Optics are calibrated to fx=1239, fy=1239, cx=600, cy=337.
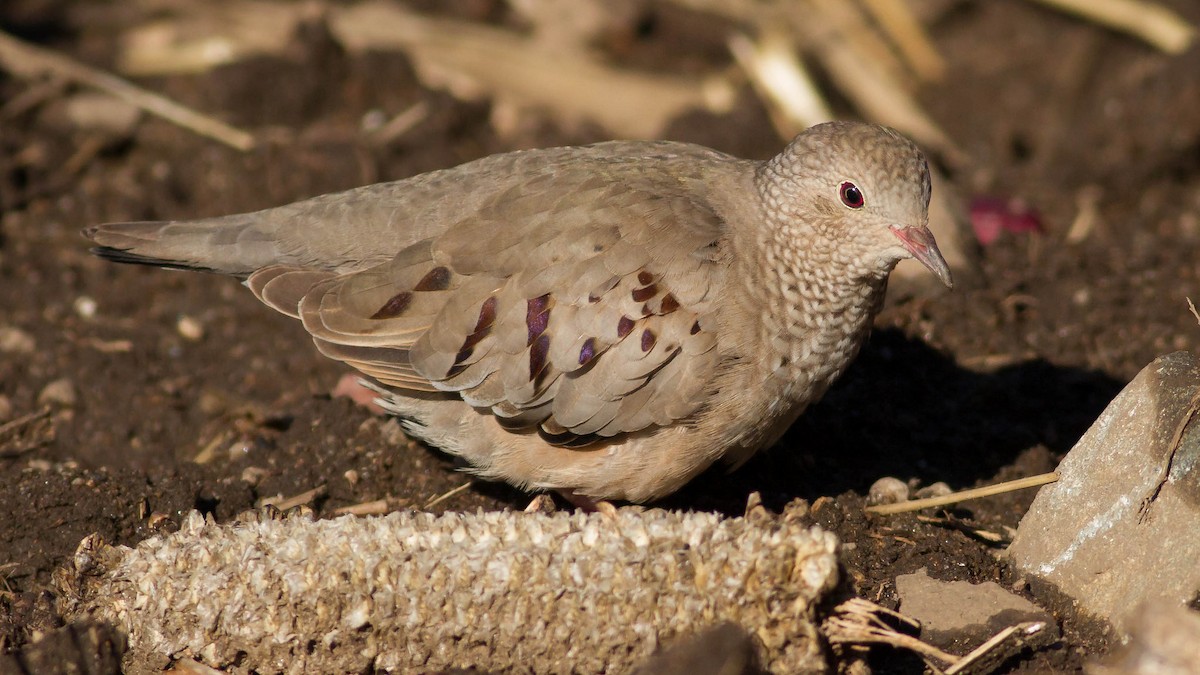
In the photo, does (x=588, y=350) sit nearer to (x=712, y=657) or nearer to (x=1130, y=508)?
(x=712, y=657)

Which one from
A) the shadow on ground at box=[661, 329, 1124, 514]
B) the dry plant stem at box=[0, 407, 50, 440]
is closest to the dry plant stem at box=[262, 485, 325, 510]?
the dry plant stem at box=[0, 407, 50, 440]

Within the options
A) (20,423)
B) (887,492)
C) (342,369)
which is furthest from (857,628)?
(20,423)

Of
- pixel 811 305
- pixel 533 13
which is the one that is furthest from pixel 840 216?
pixel 533 13

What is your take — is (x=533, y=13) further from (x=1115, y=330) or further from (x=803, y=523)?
(x=803, y=523)

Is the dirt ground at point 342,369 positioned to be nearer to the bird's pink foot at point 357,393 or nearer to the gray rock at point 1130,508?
the bird's pink foot at point 357,393

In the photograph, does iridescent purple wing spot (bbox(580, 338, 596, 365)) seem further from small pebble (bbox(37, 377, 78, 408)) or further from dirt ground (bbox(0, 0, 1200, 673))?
small pebble (bbox(37, 377, 78, 408))

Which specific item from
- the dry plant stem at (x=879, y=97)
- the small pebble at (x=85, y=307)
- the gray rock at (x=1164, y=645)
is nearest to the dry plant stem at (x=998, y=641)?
the gray rock at (x=1164, y=645)
